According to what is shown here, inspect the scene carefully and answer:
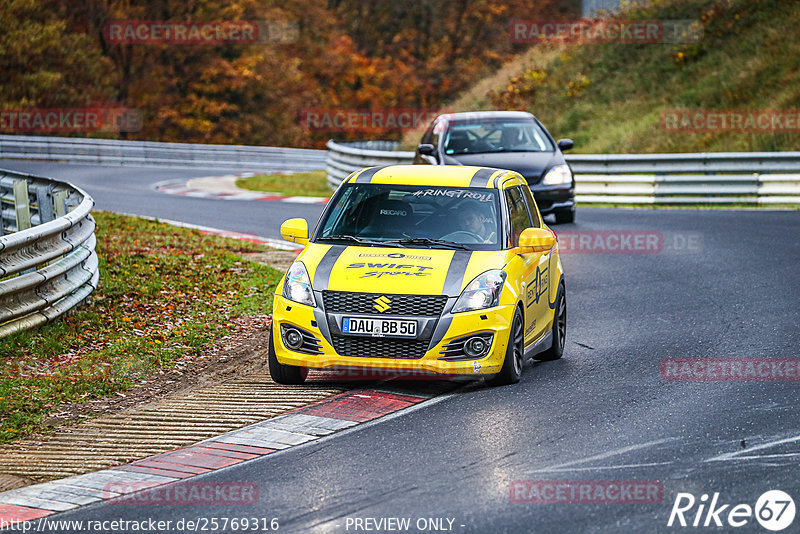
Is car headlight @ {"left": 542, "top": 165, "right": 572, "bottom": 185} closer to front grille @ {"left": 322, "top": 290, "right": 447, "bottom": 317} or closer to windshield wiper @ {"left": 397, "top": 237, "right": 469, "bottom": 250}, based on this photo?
windshield wiper @ {"left": 397, "top": 237, "right": 469, "bottom": 250}

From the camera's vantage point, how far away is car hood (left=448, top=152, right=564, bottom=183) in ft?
59.3

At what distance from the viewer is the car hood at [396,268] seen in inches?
337

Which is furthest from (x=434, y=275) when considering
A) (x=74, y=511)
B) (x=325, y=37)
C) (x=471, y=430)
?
(x=325, y=37)

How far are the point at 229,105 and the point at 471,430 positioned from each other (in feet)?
170

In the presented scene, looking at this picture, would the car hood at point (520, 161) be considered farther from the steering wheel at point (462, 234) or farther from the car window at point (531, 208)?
the steering wheel at point (462, 234)

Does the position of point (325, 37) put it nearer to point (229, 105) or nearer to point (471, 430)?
point (229, 105)

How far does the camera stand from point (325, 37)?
6488cm

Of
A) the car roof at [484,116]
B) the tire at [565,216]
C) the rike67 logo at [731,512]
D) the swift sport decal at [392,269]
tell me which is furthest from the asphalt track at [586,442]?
the car roof at [484,116]

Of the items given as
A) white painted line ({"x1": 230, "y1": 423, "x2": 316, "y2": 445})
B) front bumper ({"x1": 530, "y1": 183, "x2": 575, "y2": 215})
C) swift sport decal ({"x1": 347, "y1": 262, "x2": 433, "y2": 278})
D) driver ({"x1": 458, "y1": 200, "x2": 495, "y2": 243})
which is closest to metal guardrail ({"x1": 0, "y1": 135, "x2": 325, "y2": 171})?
front bumper ({"x1": 530, "y1": 183, "x2": 575, "y2": 215})

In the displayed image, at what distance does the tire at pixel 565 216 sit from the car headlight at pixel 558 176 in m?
0.65

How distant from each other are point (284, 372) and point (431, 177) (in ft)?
7.13

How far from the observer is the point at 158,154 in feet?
133

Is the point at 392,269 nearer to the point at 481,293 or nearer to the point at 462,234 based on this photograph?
the point at 481,293

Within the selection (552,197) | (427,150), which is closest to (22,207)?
(427,150)
